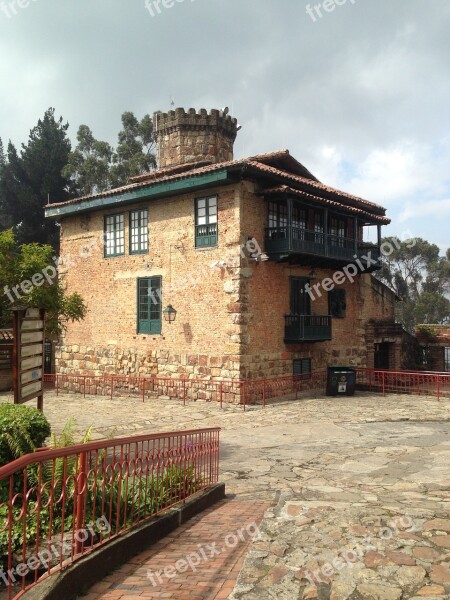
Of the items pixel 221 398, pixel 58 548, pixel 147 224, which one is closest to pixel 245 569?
pixel 58 548

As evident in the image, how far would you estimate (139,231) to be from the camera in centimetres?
1973

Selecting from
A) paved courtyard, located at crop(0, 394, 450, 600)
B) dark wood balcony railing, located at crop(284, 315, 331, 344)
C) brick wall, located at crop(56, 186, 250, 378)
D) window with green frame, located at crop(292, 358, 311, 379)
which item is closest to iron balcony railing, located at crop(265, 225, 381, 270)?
brick wall, located at crop(56, 186, 250, 378)

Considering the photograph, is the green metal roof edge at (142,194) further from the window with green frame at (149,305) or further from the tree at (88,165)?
the tree at (88,165)

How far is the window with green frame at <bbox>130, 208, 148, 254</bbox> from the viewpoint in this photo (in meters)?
19.5

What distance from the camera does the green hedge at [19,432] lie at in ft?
20.0

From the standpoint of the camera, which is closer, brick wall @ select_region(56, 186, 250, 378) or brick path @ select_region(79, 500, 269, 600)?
brick path @ select_region(79, 500, 269, 600)

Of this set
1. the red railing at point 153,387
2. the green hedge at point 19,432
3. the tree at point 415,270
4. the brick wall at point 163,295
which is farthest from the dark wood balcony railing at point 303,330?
the tree at point 415,270

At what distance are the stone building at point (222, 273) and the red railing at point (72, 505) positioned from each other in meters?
10.5

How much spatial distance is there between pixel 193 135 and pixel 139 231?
7559 millimetres

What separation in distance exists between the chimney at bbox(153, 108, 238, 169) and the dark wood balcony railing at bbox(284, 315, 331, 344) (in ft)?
32.6

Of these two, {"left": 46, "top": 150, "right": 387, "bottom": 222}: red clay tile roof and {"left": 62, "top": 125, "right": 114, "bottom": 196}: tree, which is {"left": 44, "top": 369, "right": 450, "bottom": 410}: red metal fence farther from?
{"left": 62, "top": 125, "right": 114, "bottom": 196}: tree

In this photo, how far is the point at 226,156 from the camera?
25609mm

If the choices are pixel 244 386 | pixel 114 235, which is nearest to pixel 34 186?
pixel 114 235

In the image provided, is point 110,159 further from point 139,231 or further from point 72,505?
point 72,505
